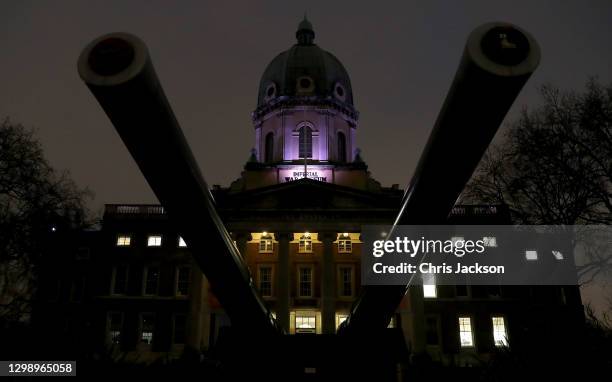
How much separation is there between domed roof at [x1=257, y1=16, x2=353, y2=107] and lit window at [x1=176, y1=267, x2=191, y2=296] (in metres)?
19.2

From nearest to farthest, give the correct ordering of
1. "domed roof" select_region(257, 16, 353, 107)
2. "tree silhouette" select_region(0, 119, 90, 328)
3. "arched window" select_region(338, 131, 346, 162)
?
"tree silhouette" select_region(0, 119, 90, 328) → "domed roof" select_region(257, 16, 353, 107) → "arched window" select_region(338, 131, 346, 162)

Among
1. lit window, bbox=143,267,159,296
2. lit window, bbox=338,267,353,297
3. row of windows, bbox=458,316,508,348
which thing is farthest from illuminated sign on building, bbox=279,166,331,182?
row of windows, bbox=458,316,508,348

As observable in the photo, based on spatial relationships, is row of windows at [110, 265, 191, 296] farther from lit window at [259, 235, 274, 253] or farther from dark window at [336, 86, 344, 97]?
dark window at [336, 86, 344, 97]

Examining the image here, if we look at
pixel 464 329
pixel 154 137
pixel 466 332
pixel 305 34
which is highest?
pixel 305 34

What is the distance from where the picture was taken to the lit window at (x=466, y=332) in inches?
1652

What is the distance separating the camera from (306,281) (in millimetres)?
43000

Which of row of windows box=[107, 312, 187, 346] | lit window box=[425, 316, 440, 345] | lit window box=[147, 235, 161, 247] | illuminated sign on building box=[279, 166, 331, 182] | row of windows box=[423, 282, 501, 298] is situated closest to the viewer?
lit window box=[425, 316, 440, 345]

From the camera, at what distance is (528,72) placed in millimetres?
2658

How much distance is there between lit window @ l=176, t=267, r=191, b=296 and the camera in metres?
43.2

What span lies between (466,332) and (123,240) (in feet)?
94.9

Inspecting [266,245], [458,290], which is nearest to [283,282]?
[266,245]

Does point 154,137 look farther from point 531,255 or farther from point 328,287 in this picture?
point 531,255

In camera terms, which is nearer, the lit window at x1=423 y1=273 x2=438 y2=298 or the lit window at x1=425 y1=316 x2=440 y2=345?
the lit window at x1=425 y1=316 x2=440 y2=345

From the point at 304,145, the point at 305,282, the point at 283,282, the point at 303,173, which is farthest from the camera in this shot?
the point at 304,145
